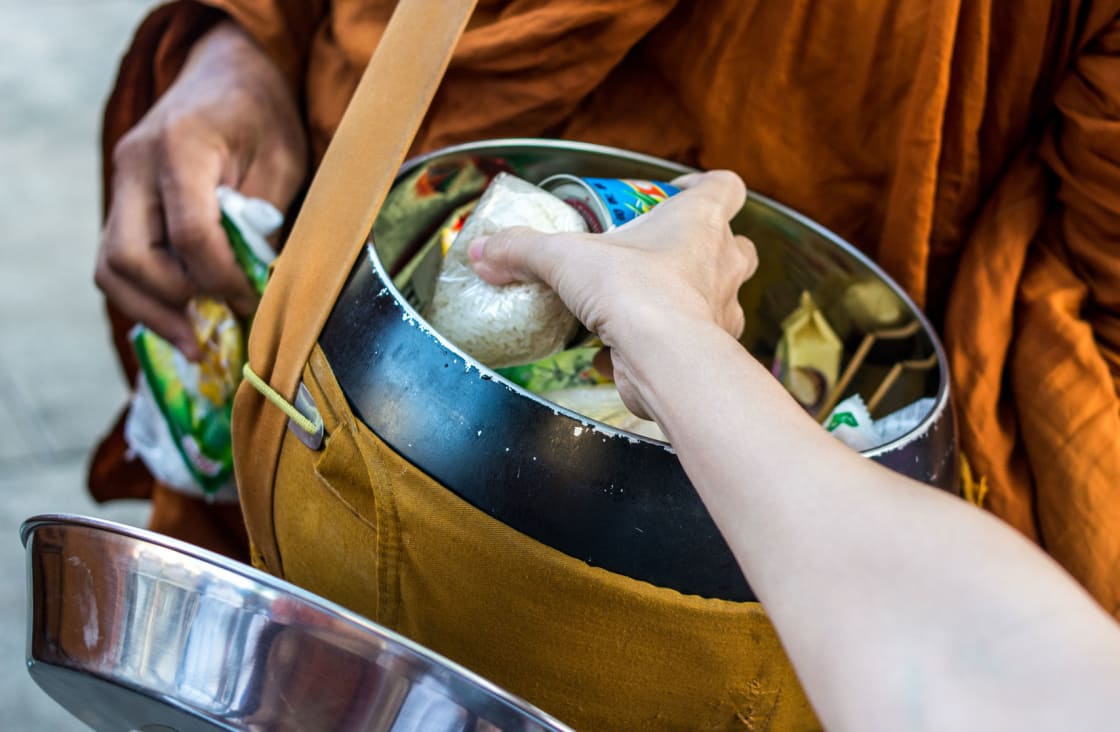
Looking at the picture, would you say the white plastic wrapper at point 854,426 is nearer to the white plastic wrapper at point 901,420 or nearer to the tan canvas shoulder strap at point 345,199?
the white plastic wrapper at point 901,420

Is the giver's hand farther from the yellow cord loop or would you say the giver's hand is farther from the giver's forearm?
the giver's forearm

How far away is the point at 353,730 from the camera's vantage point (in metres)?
0.43

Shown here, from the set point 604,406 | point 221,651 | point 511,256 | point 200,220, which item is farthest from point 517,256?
point 200,220

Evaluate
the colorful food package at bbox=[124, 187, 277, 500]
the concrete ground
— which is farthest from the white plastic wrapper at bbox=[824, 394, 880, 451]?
the concrete ground

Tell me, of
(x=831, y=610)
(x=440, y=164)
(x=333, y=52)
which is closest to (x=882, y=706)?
(x=831, y=610)

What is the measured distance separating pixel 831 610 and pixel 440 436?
0.22m

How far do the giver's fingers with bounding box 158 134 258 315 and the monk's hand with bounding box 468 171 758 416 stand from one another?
0.28m

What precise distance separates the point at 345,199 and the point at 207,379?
0.99ft

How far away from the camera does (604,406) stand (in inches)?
23.3

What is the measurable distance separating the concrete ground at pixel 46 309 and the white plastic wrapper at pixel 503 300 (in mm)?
956

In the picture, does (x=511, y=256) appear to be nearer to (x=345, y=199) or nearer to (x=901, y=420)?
(x=345, y=199)

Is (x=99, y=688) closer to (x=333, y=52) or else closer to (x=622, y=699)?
(x=622, y=699)

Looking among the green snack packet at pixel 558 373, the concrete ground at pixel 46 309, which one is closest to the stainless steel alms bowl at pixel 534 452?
the green snack packet at pixel 558 373

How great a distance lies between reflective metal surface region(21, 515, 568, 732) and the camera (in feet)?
1.36
